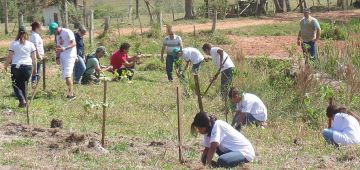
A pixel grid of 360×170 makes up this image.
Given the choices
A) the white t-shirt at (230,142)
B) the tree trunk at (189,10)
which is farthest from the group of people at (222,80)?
the tree trunk at (189,10)

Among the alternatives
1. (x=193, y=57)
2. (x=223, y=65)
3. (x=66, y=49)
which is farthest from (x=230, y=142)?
(x=193, y=57)

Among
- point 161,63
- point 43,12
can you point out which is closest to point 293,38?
point 161,63

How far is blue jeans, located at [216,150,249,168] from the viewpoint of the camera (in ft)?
25.9

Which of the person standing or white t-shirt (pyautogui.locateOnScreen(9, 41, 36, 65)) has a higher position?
white t-shirt (pyautogui.locateOnScreen(9, 41, 36, 65))

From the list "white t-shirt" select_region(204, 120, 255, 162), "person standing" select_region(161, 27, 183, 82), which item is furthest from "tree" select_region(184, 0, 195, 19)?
"white t-shirt" select_region(204, 120, 255, 162)

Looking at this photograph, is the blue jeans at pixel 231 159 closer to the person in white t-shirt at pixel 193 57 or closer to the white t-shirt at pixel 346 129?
the white t-shirt at pixel 346 129

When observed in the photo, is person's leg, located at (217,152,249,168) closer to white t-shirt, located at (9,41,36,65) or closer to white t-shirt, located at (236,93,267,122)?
white t-shirt, located at (236,93,267,122)

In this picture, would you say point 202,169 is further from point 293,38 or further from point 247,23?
point 247,23

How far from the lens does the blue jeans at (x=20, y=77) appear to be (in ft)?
38.4

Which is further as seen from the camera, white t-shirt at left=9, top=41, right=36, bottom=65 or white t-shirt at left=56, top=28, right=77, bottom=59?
white t-shirt at left=56, top=28, right=77, bottom=59

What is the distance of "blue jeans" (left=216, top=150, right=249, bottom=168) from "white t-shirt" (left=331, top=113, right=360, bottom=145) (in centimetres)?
198

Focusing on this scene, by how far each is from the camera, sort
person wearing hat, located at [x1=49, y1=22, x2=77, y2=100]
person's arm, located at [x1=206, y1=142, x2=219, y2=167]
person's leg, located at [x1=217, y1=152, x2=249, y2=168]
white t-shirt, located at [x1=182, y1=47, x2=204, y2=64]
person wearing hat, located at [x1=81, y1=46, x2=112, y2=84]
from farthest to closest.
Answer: person wearing hat, located at [x1=81, y1=46, x2=112, y2=84]
white t-shirt, located at [x1=182, y1=47, x2=204, y2=64]
person wearing hat, located at [x1=49, y1=22, x2=77, y2=100]
person's leg, located at [x1=217, y1=152, x2=249, y2=168]
person's arm, located at [x1=206, y1=142, x2=219, y2=167]

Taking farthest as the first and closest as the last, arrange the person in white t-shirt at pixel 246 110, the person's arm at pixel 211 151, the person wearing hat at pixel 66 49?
the person wearing hat at pixel 66 49, the person in white t-shirt at pixel 246 110, the person's arm at pixel 211 151

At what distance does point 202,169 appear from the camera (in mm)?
7613
